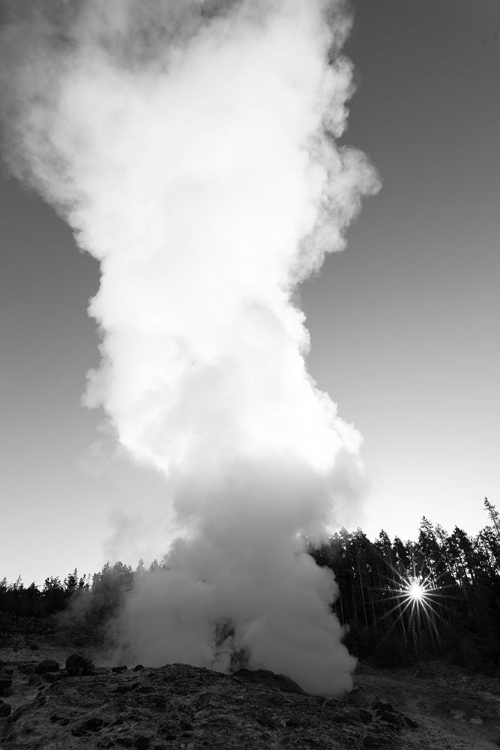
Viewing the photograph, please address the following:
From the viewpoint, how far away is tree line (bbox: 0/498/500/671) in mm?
36156

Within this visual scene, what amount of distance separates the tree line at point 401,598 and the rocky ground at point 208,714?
13.2 m

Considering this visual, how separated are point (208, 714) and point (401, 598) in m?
47.0

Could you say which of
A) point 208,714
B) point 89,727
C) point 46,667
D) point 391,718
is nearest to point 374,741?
point 391,718

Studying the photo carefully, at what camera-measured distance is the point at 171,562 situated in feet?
107

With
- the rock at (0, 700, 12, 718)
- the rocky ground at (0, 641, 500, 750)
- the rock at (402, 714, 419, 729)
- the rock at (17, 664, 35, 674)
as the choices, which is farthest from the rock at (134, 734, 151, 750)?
the rock at (17, 664, 35, 674)

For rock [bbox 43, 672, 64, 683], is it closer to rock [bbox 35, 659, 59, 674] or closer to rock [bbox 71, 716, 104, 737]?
rock [bbox 35, 659, 59, 674]

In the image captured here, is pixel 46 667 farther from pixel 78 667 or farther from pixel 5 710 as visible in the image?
pixel 5 710

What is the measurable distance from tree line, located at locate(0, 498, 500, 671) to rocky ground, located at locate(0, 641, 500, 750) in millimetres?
13210

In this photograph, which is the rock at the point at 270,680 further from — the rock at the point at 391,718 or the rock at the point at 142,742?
the rock at the point at 142,742

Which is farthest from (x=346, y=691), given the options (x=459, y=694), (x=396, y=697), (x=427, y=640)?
(x=427, y=640)

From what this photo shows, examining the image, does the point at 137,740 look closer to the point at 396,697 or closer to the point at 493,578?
the point at 396,697

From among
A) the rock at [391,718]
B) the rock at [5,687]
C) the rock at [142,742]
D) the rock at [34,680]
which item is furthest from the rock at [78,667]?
the rock at [391,718]

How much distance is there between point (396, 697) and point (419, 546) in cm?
4513

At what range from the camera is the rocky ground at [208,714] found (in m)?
12.4
